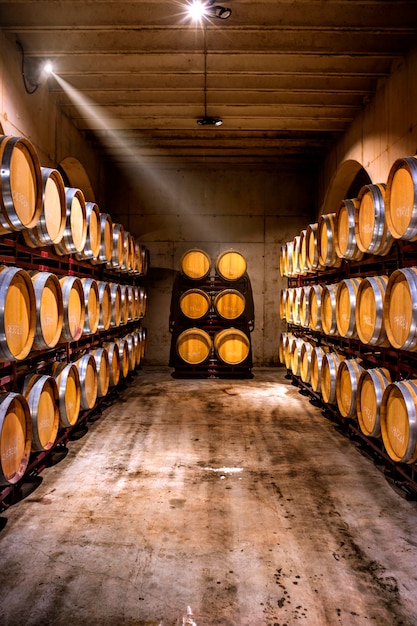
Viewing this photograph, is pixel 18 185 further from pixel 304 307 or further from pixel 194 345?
pixel 194 345

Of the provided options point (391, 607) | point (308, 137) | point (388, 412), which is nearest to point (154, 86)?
point (308, 137)

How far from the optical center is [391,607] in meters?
2.45

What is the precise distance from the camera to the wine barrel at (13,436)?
320cm

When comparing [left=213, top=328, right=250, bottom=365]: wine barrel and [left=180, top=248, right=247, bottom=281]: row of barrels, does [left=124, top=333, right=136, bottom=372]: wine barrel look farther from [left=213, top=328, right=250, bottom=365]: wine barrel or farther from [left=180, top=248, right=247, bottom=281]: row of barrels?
[left=180, top=248, right=247, bottom=281]: row of barrels

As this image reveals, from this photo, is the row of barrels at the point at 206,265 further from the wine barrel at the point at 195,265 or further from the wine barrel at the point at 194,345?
the wine barrel at the point at 194,345

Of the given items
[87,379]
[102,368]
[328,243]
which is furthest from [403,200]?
[102,368]

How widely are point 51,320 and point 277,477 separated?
8.33 ft

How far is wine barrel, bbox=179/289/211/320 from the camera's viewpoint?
372 inches

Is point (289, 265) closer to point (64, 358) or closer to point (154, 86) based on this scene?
point (154, 86)

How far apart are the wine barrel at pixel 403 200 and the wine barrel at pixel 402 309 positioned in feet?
1.06

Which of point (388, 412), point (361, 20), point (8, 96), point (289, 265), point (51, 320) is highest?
point (361, 20)

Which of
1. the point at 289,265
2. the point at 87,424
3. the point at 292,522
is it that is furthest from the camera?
the point at 289,265

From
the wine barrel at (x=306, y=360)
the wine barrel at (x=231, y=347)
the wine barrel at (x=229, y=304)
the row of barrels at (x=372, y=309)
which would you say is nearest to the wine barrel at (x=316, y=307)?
the row of barrels at (x=372, y=309)

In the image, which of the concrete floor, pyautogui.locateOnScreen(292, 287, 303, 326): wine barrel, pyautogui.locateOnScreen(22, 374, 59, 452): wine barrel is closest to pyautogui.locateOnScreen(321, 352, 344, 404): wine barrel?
the concrete floor
